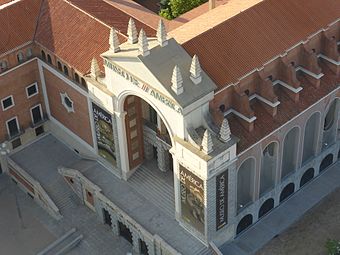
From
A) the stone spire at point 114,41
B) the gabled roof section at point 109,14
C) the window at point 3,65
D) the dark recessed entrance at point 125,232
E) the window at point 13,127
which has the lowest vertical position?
the dark recessed entrance at point 125,232

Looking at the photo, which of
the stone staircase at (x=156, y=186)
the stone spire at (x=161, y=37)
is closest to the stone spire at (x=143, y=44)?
the stone spire at (x=161, y=37)

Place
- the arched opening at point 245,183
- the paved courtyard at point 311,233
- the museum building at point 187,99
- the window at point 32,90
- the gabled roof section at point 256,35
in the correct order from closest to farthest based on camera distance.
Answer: the museum building at point 187,99
the gabled roof section at point 256,35
the arched opening at point 245,183
the paved courtyard at point 311,233
the window at point 32,90

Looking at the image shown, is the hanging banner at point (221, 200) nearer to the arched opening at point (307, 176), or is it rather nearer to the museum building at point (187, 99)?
the museum building at point (187, 99)

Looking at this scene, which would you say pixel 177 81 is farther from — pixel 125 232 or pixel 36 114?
pixel 36 114

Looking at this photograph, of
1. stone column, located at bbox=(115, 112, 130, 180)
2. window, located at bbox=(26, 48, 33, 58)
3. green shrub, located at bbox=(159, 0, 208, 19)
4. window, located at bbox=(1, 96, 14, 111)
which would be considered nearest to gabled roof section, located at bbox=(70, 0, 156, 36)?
window, located at bbox=(26, 48, 33, 58)

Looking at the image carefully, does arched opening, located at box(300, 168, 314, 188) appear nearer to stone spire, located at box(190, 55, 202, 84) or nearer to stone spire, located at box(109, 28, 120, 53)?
stone spire, located at box(190, 55, 202, 84)

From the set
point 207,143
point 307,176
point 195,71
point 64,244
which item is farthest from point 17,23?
point 307,176
